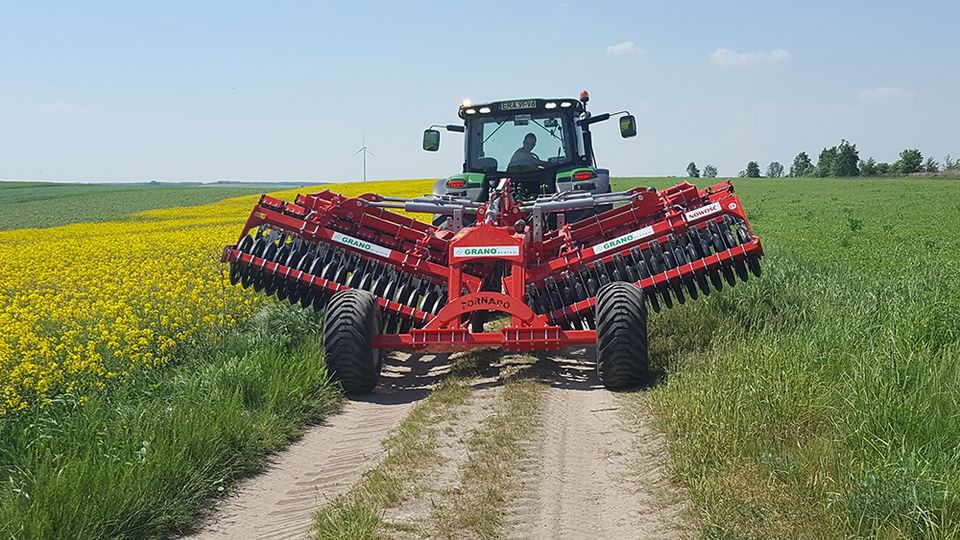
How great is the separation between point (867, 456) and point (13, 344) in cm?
623

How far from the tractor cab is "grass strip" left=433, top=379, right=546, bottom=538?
427 centimetres

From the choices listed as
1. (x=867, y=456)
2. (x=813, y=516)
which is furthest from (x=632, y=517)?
(x=867, y=456)

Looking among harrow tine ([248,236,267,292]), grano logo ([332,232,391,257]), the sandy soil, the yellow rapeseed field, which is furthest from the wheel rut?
harrow tine ([248,236,267,292])

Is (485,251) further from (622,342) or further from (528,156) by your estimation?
(528,156)

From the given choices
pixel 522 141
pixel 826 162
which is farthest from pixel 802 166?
pixel 522 141

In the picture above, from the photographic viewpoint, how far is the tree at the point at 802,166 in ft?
314

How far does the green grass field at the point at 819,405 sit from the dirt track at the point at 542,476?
0.24 m

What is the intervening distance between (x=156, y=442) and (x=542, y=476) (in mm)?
2160

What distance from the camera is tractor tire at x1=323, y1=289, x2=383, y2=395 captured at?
705 cm

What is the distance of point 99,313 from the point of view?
8.62 meters

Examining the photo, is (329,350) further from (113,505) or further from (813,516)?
(813,516)

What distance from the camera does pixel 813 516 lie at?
3.93m

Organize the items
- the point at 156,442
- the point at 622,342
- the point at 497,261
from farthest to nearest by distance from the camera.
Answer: the point at 497,261
the point at 622,342
the point at 156,442

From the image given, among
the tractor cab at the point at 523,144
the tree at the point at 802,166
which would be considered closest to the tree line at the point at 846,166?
the tree at the point at 802,166
